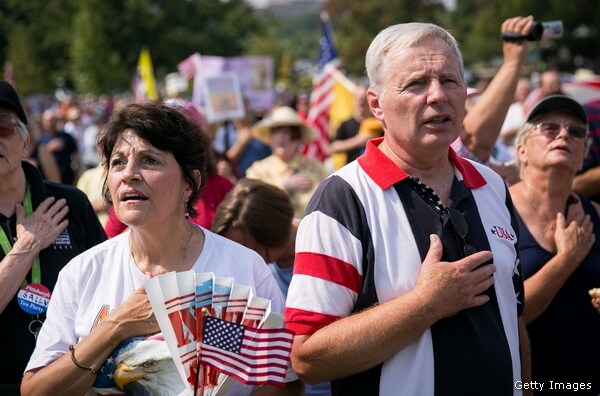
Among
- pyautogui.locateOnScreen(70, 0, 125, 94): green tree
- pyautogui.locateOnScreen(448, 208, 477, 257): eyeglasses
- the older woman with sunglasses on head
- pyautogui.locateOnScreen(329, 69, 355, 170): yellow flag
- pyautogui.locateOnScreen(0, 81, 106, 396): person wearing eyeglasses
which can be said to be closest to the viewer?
pyautogui.locateOnScreen(448, 208, 477, 257): eyeglasses

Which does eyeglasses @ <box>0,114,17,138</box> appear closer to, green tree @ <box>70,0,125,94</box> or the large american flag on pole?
the large american flag on pole

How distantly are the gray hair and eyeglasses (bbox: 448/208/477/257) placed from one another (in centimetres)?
47

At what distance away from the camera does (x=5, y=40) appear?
74.8m

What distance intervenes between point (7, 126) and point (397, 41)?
193 cm

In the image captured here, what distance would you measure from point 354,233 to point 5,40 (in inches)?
3050

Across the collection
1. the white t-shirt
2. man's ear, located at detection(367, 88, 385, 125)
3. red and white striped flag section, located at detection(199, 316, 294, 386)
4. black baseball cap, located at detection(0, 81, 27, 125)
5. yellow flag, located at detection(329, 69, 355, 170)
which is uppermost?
yellow flag, located at detection(329, 69, 355, 170)

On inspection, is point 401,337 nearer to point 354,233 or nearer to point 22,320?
point 354,233

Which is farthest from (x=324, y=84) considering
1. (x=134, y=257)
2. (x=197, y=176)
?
(x=134, y=257)

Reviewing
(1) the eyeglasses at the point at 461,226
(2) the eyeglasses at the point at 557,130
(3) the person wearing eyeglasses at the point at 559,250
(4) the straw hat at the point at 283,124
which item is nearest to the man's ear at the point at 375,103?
(1) the eyeglasses at the point at 461,226

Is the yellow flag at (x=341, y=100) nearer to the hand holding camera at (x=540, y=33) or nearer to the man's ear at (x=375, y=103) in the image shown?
the hand holding camera at (x=540, y=33)

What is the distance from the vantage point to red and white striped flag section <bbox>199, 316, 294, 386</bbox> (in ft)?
9.12

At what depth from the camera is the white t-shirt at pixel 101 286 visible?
3.11 m

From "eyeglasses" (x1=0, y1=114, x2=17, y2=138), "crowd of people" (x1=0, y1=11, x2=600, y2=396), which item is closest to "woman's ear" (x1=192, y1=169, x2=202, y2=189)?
"crowd of people" (x1=0, y1=11, x2=600, y2=396)

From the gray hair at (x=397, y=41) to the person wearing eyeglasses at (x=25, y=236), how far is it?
175 centimetres
